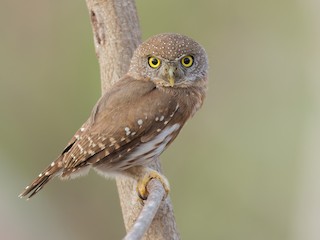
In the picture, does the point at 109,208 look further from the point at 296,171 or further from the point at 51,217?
the point at 296,171

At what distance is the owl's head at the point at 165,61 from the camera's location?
4.69 meters

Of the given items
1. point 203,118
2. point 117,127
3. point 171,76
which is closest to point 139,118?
point 117,127

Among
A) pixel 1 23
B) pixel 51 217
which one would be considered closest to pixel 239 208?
pixel 51 217

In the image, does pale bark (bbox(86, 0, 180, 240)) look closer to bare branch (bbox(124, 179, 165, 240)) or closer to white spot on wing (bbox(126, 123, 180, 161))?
white spot on wing (bbox(126, 123, 180, 161))

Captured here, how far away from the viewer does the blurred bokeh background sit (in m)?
9.43

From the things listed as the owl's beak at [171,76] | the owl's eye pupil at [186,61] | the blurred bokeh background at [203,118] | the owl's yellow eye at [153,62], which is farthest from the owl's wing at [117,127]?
the blurred bokeh background at [203,118]

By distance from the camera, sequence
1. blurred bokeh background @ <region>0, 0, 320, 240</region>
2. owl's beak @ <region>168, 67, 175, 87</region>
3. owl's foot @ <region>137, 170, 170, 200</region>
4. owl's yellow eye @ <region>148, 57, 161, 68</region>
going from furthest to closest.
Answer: blurred bokeh background @ <region>0, 0, 320, 240</region>
owl's yellow eye @ <region>148, 57, 161, 68</region>
owl's beak @ <region>168, 67, 175, 87</region>
owl's foot @ <region>137, 170, 170, 200</region>

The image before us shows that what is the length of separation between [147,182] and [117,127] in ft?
1.11

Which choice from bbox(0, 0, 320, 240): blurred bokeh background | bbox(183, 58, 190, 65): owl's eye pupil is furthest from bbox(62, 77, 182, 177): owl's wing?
bbox(0, 0, 320, 240): blurred bokeh background

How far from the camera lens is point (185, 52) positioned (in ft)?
15.7

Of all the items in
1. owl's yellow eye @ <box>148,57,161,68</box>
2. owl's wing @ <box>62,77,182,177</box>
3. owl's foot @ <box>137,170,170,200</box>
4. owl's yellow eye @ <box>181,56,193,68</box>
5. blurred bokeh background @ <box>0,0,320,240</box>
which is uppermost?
owl's yellow eye @ <box>148,57,161,68</box>

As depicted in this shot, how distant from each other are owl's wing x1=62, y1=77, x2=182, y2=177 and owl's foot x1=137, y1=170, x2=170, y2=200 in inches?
7.0

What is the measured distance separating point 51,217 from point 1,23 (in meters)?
2.49

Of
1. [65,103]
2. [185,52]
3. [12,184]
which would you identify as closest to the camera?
[185,52]
